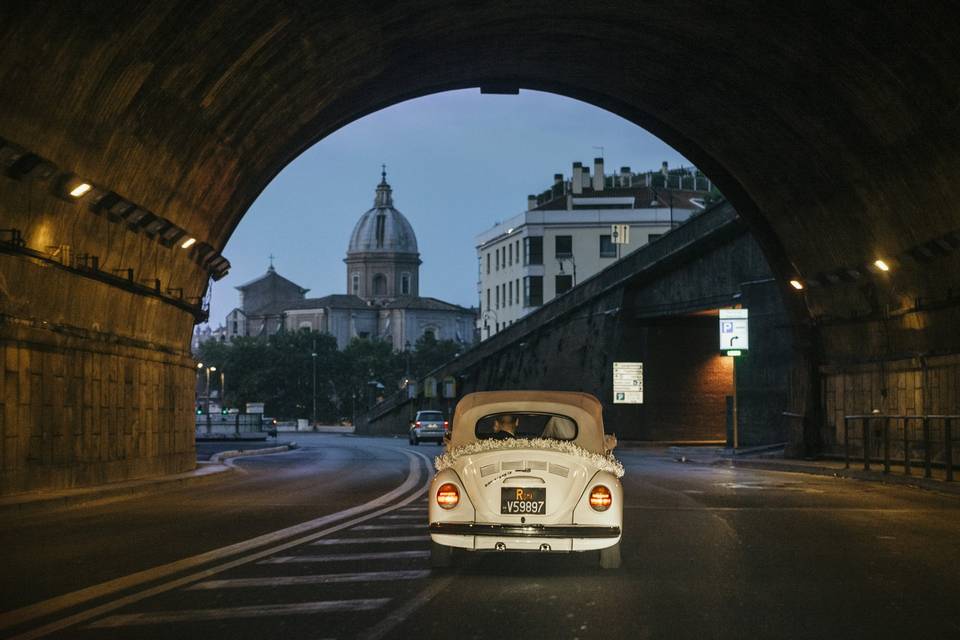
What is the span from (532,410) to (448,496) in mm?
1799

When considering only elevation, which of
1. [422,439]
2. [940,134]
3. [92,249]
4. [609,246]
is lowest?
[422,439]

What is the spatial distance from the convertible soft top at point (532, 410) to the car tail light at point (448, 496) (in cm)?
130

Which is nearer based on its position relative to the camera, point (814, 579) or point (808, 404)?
point (814, 579)

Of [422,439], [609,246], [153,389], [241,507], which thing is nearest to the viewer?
[241,507]

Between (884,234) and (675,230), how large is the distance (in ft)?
72.0

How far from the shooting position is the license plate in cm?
1211

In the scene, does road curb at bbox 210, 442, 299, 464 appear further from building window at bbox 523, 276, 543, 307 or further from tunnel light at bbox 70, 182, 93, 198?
building window at bbox 523, 276, 543, 307

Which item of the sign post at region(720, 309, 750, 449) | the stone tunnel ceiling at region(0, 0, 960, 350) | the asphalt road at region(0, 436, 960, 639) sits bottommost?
the asphalt road at region(0, 436, 960, 639)

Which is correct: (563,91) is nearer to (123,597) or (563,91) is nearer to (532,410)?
(532,410)

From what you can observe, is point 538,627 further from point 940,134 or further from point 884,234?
point 884,234

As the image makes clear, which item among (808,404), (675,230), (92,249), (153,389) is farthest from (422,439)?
(92,249)

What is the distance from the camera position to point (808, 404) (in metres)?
38.4

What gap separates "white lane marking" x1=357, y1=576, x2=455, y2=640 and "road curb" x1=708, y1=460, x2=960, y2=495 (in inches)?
580

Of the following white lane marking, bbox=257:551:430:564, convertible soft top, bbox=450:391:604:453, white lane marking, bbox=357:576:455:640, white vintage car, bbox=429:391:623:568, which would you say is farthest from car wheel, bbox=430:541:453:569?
convertible soft top, bbox=450:391:604:453
